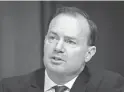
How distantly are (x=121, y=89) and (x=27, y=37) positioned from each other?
116 cm

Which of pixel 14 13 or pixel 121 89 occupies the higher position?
pixel 14 13

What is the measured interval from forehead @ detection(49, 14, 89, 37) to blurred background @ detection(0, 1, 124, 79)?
0.98m

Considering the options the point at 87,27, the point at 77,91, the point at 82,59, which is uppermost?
the point at 87,27

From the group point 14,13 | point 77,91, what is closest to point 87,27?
point 77,91

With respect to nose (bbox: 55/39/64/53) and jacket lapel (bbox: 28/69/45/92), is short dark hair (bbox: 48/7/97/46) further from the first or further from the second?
jacket lapel (bbox: 28/69/45/92)

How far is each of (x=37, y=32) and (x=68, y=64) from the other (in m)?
1.14

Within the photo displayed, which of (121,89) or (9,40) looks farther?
(9,40)

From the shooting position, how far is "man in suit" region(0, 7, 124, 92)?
1328mm

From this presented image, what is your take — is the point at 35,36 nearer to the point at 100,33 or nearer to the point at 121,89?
the point at 100,33

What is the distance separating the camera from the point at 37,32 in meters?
2.44

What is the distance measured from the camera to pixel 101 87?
1.47 meters

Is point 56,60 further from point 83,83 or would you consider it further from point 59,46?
point 83,83

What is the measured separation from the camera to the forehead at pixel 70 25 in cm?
134

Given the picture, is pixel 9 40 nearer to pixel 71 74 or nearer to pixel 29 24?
pixel 29 24
